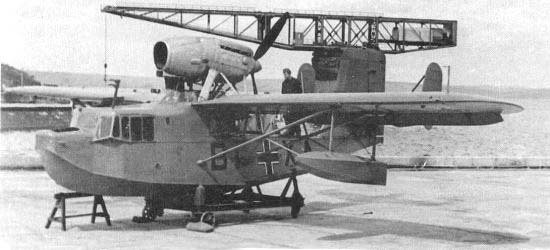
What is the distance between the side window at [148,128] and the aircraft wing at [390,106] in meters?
0.96

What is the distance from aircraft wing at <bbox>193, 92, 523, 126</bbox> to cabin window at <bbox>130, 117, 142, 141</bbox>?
1.20 m

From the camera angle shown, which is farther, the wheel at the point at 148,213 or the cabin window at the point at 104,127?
the wheel at the point at 148,213

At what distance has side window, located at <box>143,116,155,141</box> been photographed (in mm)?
12148

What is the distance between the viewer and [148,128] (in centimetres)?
1219

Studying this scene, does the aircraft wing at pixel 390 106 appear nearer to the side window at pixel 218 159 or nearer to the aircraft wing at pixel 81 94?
the side window at pixel 218 159

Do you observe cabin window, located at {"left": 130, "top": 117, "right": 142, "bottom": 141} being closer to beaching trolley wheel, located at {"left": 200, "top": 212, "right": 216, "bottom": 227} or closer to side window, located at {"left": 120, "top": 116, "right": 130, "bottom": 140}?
side window, located at {"left": 120, "top": 116, "right": 130, "bottom": 140}

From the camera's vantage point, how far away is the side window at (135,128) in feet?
39.3

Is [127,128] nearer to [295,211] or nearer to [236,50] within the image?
[236,50]

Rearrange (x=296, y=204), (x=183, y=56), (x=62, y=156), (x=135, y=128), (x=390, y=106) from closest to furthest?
(x=62, y=156) → (x=135, y=128) → (x=390, y=106) → (x=183, y=56) → (x=296, y=204)

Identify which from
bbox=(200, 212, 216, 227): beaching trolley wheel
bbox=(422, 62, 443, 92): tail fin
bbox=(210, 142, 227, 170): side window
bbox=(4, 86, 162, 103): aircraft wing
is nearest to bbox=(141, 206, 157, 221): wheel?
bbox=(200, 212, 216, 227): beaching trolley wheel

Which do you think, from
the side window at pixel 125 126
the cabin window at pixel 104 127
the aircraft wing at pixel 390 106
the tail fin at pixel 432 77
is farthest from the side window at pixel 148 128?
the tail fin at pixel 432 77

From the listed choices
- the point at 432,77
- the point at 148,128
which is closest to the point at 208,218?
the point at 148,128

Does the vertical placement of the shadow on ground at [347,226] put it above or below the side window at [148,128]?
below

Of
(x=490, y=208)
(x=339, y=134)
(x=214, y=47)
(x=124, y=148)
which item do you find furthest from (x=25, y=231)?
(x=490, y=208)
